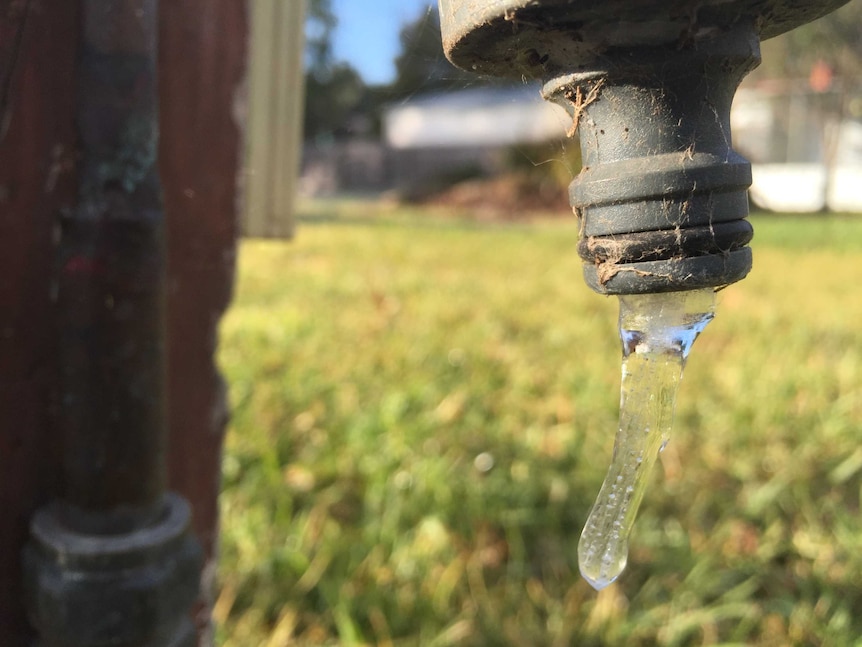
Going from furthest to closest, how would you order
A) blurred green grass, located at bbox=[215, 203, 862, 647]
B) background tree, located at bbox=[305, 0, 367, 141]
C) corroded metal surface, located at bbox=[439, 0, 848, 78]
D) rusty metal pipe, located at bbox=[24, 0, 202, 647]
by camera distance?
blurred green grass, located at bbox=[215, 203, 862, 647]
background tree, located at bbox=[305, 0, 367, 141]
rusty metal pipe, located at bbox=[24, 0, 202, 647]
corroded metal surface, located at bbox=[439, 0, 848, 78]

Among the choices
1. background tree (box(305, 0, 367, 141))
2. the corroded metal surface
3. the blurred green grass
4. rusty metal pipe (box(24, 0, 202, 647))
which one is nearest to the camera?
the corroded metal surface

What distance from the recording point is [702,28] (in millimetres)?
384

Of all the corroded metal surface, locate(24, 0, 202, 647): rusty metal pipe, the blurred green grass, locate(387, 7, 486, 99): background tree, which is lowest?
the blurred green grass

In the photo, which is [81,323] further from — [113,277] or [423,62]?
[423,62]

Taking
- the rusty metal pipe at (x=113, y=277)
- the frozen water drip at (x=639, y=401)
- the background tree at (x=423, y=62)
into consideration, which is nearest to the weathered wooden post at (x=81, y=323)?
the rusty metal pipe at (x=113, y=277)

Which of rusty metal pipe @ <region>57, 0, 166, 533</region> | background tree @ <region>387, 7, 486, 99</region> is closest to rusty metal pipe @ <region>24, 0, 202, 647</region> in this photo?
rusty metal pipe @ <region>57, 0, 166, 533</region>

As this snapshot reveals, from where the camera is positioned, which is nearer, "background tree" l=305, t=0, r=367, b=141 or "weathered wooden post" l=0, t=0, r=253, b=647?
"weathered wooden post" l=0, t=0, r=253, b=647

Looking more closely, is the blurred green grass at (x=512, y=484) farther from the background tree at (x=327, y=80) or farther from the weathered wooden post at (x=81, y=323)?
the background tree at (x=327, y=80)

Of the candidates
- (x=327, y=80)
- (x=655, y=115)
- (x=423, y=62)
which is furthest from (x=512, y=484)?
(x=655, y=115)

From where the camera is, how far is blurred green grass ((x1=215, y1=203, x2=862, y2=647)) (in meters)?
1.26

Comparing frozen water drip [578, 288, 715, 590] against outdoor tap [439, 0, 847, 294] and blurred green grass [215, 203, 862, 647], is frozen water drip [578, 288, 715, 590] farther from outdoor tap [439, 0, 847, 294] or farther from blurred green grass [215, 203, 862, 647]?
blurred green grass [215, 203, 862, 647]

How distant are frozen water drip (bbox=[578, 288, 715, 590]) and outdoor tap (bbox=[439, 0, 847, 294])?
0.03 meters

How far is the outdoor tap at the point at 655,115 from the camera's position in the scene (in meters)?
0.39

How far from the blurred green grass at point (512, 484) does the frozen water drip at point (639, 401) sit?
2.50ft
